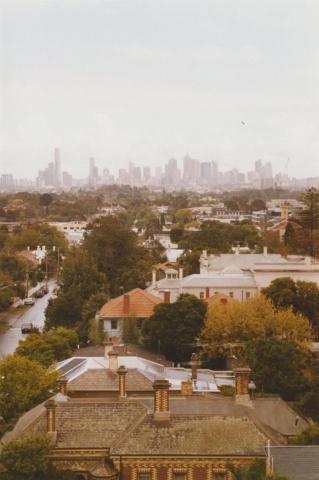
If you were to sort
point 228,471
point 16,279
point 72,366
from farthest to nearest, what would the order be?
point 16,279, point 72,366, point 228,471

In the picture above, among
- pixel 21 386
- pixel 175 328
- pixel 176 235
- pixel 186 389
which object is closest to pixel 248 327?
pixel 175 328

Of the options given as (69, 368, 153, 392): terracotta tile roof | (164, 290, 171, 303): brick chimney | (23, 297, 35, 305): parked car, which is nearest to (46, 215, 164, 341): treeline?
(164, 290, 171, 303): brick chimney

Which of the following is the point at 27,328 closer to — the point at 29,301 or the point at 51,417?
the point at 29,301

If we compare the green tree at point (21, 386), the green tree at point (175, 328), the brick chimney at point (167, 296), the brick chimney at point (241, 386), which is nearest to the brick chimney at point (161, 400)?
the brick chimney at point (241, 386)

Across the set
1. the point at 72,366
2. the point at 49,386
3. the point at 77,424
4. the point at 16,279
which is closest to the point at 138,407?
the point at 77,424

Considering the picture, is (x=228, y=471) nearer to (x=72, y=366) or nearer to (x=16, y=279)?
(x=72, y=366)
